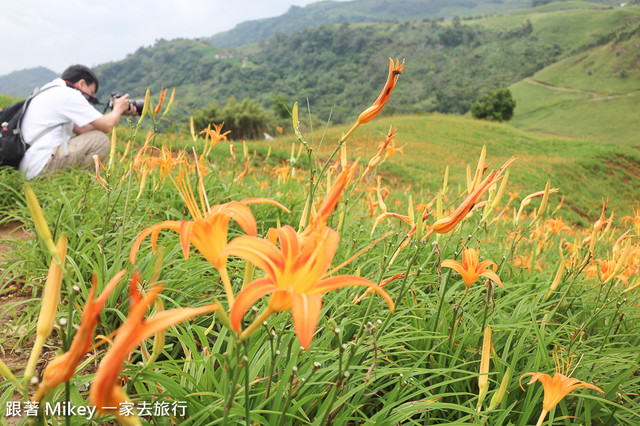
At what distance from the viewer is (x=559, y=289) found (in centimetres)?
211

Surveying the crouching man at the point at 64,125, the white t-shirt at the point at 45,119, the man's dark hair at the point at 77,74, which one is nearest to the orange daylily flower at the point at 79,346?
the crouching man at the point at 64,125

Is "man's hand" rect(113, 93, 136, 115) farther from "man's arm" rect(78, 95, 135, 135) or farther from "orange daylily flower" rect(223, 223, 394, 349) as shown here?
A: "orange daylily flower" rect(223, 223, 394, 349)

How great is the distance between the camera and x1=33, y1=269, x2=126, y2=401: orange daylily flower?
0.43m

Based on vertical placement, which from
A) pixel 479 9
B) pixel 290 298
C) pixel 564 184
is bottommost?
pixel 564 184

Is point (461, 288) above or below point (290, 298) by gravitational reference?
below

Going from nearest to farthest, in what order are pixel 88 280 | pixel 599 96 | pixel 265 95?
pixel 88 280 < pixel 599 96 < pixel 265 95

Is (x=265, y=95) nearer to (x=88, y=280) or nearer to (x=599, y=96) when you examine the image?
(x=599, y=96)

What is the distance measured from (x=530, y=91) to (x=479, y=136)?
122 ft

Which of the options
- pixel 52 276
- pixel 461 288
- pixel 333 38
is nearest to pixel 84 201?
pixel 52 276

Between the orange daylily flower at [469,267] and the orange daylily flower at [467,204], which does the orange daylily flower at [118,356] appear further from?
the orange daylily flower at [469,267]

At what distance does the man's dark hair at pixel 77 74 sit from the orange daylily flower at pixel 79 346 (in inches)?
156

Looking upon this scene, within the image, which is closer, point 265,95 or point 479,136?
point 479,136

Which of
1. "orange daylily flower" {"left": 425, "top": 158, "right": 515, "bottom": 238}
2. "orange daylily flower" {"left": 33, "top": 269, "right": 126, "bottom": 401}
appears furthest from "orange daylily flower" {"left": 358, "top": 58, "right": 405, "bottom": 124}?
"orange daylily flower" {"left": 33, "top": 269, "right": 126, "bottom": 401}

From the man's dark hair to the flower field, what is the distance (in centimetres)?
161
